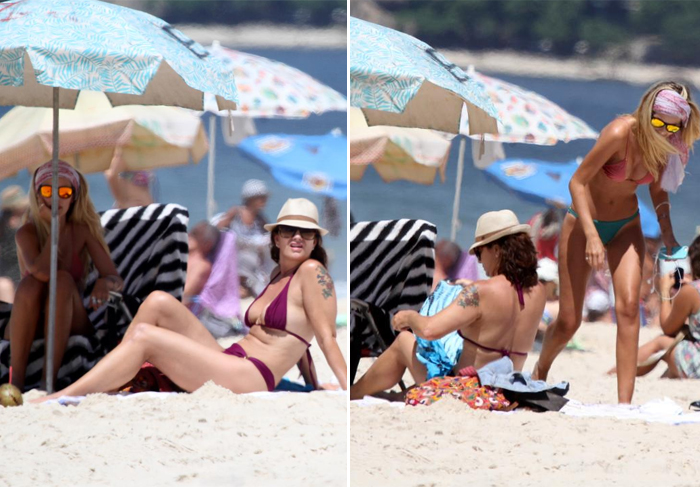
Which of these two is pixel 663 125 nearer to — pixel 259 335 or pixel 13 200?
pixel 259 335

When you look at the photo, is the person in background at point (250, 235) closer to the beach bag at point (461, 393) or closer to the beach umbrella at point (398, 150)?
the beach umbrella at point (398, 150)

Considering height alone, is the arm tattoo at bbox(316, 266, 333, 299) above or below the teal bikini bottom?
below

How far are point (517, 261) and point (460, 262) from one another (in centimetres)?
208

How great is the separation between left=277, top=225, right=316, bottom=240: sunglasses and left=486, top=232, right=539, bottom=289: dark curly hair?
0.85 meters

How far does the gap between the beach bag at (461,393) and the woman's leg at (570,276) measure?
613mm

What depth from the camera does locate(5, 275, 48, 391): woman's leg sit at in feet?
13.4

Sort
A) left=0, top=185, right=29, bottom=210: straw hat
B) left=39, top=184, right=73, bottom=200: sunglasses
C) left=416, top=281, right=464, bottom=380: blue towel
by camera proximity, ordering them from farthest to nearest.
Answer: left=0, top=185, right=29, bottom=210: straw hat, left=39, top=184, right=73, bottom=200: sunglasses, left=416, top=281, right=464, bottom=380: blue towel

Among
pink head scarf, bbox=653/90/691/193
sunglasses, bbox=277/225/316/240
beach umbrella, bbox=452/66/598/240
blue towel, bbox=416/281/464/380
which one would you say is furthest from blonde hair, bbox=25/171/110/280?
beach umbrella, bbox=452/66/598/240

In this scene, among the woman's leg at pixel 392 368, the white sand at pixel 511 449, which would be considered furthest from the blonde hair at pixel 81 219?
the white sand at pixel 511 449

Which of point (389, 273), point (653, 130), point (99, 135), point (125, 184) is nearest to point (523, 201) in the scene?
point (125, 184)

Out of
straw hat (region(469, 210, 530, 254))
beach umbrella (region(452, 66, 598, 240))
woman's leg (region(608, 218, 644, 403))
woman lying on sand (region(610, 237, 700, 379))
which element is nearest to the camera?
straw hat (region(469, 210, 530, 254))

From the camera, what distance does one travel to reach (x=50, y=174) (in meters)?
4.24

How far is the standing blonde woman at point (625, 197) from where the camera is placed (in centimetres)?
382

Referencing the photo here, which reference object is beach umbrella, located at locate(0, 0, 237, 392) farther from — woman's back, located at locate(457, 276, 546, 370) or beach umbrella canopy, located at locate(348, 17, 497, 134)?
woman's back, located at locate(457, 276, 546, 370)
